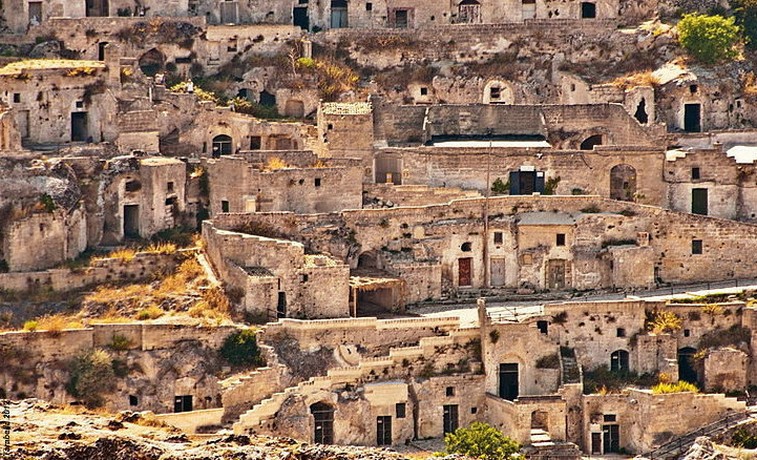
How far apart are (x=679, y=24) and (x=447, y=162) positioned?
11.1 m

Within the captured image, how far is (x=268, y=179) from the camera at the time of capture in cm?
6956

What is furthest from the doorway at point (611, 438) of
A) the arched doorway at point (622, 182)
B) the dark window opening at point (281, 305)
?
the arched doorway at point (622, 182)

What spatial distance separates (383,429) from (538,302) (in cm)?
765

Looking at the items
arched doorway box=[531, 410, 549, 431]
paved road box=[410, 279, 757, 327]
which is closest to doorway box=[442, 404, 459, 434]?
arched doorway box=[531, 410, 549, 431]

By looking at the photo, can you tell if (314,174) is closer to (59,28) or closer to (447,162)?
(447,162)

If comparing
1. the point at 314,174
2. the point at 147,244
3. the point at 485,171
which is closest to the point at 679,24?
the point at 485,171

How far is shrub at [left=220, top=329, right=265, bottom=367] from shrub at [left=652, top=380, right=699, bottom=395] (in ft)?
37.6

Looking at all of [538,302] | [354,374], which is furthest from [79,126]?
[538,302]

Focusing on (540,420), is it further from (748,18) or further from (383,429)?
(748,18)

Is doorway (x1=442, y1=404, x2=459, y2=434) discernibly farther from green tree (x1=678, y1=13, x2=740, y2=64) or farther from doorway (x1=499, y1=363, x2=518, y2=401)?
green tree (x1=678, y1=13, x2=740, y2=64)

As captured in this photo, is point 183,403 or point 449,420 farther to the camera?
point 449,420

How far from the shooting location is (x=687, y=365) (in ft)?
219

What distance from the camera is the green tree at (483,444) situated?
193 feet

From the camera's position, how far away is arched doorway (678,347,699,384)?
6644 centimetres
